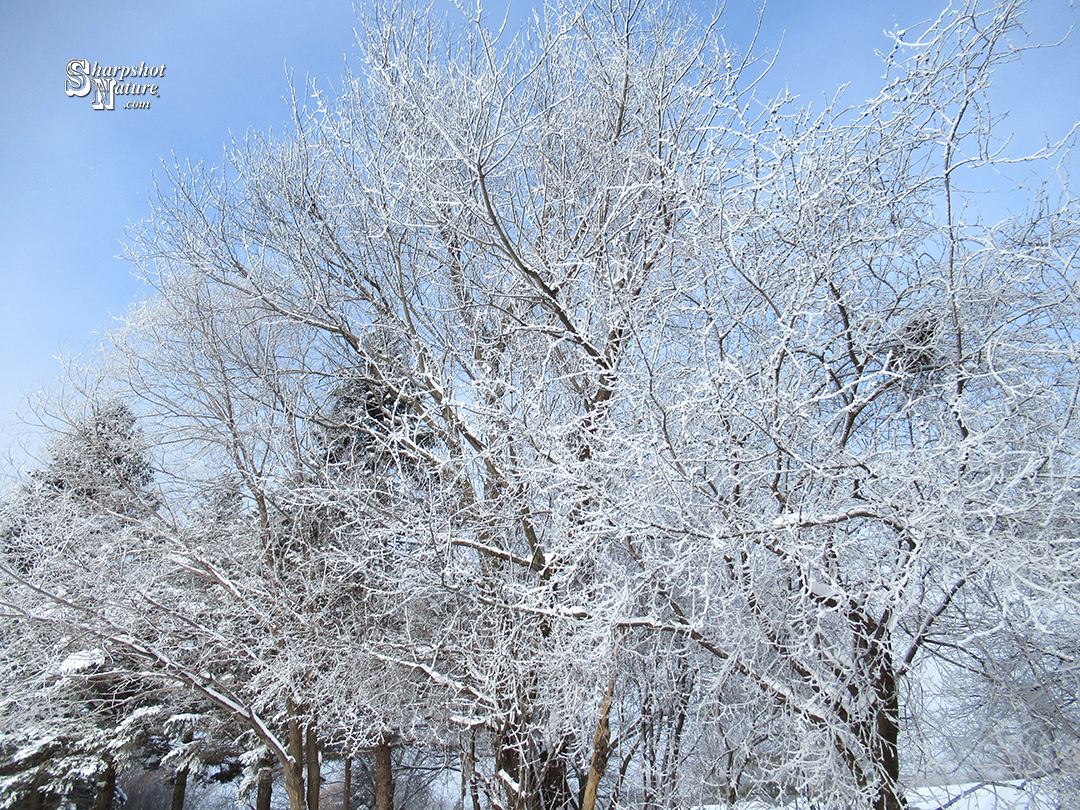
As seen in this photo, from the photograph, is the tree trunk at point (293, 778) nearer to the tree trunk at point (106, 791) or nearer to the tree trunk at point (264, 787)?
the tree trunk at point (264, 787)

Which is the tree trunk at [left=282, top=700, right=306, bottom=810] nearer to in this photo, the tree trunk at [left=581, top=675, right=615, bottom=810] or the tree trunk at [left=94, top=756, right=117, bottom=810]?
the tree trunk at [left=581, top=675, right=615, bottom=810]

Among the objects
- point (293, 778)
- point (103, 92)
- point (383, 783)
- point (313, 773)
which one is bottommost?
point (383, 783)

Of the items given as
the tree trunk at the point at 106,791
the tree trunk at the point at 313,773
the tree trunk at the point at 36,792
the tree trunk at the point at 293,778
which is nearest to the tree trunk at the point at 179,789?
the tree trunk at the point at 106,791

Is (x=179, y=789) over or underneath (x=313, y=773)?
underneath

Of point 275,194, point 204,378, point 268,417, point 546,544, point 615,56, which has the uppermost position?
point 615,56

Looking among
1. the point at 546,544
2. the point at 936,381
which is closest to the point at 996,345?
the point at 936,381

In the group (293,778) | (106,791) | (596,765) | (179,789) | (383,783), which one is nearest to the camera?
(596,765)

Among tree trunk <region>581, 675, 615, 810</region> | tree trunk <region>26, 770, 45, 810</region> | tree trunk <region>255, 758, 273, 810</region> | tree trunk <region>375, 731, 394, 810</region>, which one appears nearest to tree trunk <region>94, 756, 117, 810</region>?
tree trunk <region>26, 770, 45, 810</region>

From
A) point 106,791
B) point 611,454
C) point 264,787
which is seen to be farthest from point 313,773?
point 611,454

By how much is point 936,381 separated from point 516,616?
12.2 ft

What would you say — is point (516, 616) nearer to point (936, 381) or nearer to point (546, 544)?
point (546, 544)

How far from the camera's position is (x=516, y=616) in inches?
214

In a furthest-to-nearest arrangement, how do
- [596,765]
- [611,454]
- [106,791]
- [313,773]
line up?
1. [106,791]
2. [313,773]
3. [596,765]
4. [611,454]

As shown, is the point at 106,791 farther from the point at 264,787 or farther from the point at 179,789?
the point at 264,787
